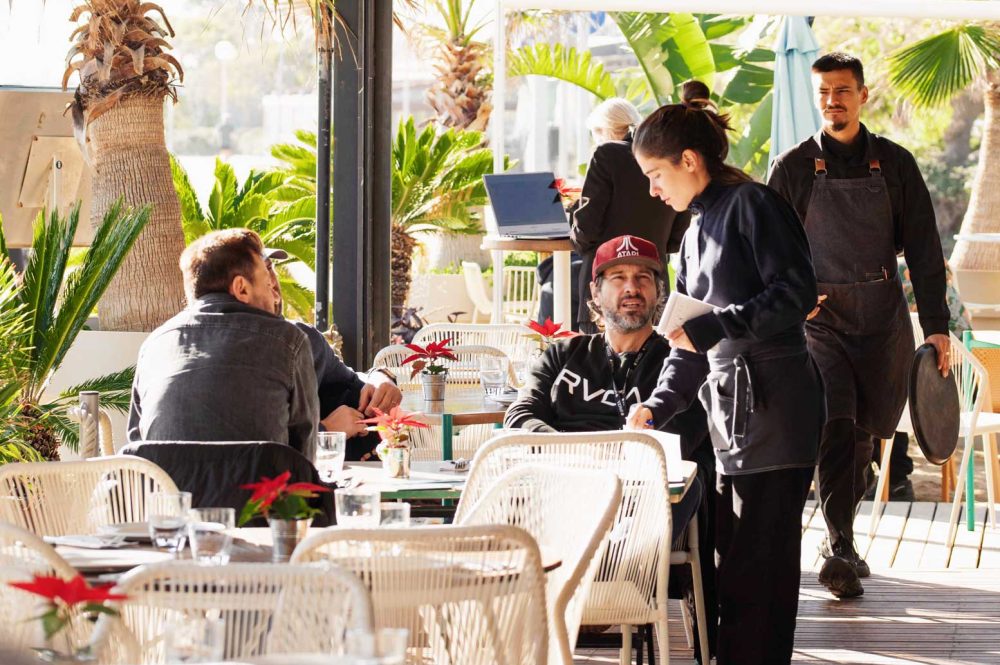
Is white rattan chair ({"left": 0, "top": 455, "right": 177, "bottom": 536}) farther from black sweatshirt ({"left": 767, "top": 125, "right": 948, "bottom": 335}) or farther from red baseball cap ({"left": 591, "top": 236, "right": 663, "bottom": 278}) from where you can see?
black sweatshirt ({"left": 767, "top": 125, "right": 948, "bottom": 335})

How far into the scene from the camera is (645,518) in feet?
12.6

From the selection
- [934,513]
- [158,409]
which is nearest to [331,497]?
[158,409]

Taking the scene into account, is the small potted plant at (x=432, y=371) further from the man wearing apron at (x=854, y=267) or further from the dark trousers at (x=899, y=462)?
the dark trousers at (x=899, y=462)

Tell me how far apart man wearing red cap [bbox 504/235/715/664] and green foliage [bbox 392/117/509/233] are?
27.3 ft

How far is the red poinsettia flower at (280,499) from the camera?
2846 mm

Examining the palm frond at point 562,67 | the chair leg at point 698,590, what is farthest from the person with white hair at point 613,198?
the palm frond at point 562,67

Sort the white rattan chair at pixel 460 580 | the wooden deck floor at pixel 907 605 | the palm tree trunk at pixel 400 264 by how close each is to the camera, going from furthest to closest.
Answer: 1. the palm tree trunk at pixel 400 264
2. the wooden deck floor at pixel 907 605
3. the white rattan chair at pixel 460 580

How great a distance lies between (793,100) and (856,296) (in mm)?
3766

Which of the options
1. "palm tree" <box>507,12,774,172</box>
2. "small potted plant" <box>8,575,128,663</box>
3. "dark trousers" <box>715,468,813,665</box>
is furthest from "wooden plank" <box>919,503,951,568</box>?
"palm tree" <box>507,12,774,172</box>

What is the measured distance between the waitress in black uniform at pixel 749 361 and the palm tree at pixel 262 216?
22.4 ft

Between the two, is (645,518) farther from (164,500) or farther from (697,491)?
(164,500)

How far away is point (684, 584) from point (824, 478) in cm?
141

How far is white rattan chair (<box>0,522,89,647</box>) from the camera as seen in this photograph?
2.49m

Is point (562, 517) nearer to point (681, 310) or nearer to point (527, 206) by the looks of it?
point (681, 310)
